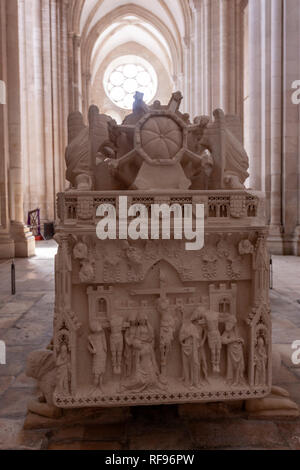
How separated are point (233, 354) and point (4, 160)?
1084 centimetres

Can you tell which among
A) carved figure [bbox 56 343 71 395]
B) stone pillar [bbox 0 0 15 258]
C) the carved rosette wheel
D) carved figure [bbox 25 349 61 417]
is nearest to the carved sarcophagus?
carved figure [bbox 56 343 71 395]

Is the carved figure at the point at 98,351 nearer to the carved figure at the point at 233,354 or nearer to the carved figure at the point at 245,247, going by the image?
the carved figure at the point at 233,354

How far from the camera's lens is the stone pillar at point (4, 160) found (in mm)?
12117

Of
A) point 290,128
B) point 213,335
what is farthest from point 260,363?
point 290,128

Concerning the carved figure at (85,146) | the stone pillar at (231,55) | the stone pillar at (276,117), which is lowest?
the carved figure at (85,146)

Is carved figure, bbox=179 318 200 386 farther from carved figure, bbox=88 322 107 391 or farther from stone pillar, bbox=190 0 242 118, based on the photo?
stone pillar, bbox=190 0 242 118

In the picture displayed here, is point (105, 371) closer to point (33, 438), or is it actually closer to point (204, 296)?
point (33, 438)

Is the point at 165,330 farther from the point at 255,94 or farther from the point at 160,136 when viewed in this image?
the point at 255,94

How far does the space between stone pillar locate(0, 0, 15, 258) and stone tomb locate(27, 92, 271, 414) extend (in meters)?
9.67

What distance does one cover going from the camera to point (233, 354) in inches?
118

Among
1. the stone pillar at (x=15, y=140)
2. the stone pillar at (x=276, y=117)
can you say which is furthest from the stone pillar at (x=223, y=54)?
the stone pillar at (x=15, y=140)

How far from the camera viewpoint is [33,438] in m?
2.89

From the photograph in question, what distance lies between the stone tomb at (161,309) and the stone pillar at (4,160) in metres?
9.67

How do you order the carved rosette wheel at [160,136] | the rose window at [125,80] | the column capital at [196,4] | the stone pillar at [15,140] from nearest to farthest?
the carved rosette wheel at [160,136] < the stone pillar at [15,140] < the column capital at [196,4] < the rose window at [125,80]
